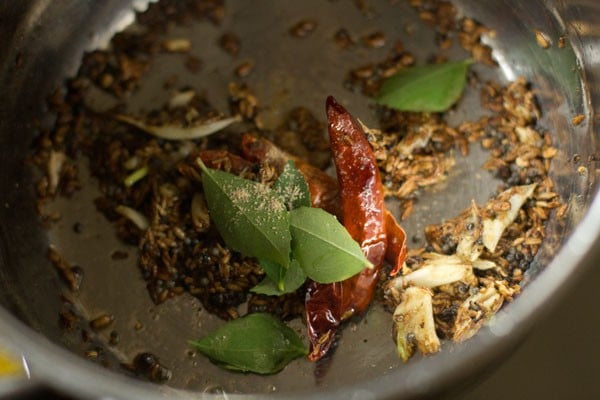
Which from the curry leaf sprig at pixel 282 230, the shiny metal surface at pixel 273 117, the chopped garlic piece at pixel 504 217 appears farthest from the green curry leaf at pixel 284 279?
the chopped garlic piece at pixel 504 217

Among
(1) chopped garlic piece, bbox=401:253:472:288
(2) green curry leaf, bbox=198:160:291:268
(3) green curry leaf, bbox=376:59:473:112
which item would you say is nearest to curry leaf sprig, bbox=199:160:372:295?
(2) green curry leaf, bbox=198:160:291:268

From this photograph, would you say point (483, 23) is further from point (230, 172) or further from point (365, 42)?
point (230, 172)

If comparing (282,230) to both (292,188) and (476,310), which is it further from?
(476,310)

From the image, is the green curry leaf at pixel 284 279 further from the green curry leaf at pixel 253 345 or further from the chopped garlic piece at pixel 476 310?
the chopped garlic piece at pixel 476 310

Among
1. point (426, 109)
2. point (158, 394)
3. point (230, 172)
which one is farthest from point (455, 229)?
point (158, 394)

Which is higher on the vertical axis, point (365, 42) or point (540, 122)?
point (365, 42)

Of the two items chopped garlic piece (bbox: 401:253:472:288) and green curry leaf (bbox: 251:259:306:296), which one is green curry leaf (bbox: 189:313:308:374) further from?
chopped garlic piece (bbox: 401:253:472:288)

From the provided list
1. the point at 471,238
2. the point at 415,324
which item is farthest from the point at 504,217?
the point at 415,324
